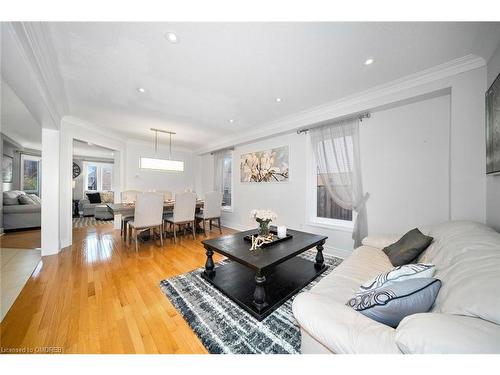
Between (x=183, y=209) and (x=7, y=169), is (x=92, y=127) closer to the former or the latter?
(x=183, y=209)

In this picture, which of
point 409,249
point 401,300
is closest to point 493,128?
point 409,249

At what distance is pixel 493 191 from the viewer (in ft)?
5.25

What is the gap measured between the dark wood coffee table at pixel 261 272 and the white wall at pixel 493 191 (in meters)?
1.49

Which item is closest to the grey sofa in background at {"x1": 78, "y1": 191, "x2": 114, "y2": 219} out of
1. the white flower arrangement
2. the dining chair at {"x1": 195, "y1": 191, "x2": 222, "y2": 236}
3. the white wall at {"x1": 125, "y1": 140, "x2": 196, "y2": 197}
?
the white wall at {"x1": 125, "y1": 140, "x2": 196, "y2": 197}

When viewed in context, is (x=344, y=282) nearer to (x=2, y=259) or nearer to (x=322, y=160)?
(x=322, y=160)

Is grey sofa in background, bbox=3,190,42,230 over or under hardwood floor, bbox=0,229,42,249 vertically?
over

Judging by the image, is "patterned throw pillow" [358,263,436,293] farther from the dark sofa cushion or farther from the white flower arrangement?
the dark sofa cushion

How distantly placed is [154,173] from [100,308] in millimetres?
4267

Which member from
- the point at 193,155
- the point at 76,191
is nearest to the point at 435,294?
the point at 193,155

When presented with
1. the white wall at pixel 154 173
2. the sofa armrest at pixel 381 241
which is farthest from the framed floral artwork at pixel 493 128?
the white wall at pixel 154 173

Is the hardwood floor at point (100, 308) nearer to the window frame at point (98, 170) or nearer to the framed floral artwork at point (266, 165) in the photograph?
the framed floral artwork at point (266, 165)

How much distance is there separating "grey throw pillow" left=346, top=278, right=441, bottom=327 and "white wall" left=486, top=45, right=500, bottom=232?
1381 millimetres

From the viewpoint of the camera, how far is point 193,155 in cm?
606

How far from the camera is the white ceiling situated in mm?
1438
